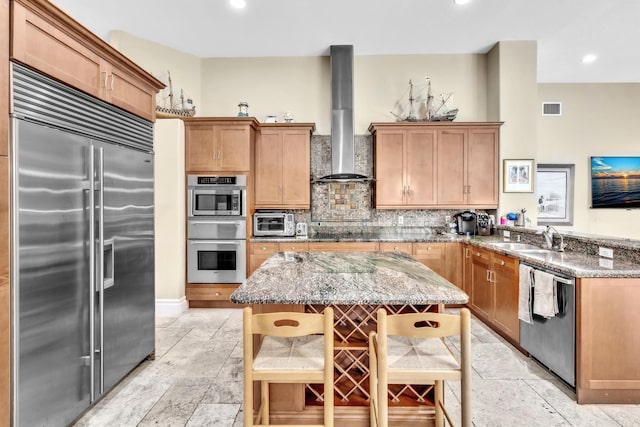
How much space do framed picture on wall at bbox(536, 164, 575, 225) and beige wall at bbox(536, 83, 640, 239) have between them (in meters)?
0.11

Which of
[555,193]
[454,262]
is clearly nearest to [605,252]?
[454,262]

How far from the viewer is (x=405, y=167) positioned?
169 inches

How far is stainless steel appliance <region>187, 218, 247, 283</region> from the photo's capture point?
4.02 metres

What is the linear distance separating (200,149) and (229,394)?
2.89m

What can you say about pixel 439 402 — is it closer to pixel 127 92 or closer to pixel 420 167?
pixel 127 92

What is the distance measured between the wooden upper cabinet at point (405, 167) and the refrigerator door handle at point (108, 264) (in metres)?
3.10

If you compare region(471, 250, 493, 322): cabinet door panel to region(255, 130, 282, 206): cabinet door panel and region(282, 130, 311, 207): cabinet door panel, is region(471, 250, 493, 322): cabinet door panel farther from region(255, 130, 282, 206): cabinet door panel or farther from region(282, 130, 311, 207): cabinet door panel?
region(255, 130, 282, 206): cabinet door panel

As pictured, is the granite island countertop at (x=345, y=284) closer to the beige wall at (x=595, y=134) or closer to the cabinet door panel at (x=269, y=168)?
the cabinet door panel at (x=269, y=168)

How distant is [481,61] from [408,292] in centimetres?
433

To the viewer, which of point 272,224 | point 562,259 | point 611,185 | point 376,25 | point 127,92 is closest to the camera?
point 127,92

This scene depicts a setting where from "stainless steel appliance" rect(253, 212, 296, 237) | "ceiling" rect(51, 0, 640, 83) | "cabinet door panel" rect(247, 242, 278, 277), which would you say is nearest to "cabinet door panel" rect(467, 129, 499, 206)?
"ceiling" rect(51, 0, 640, 83)

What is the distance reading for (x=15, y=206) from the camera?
151 centimetres

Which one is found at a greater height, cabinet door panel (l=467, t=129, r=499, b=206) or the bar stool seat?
cabinet door panel (l=467, t=129, r=499, b=206)

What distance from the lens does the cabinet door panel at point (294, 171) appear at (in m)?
4.30
